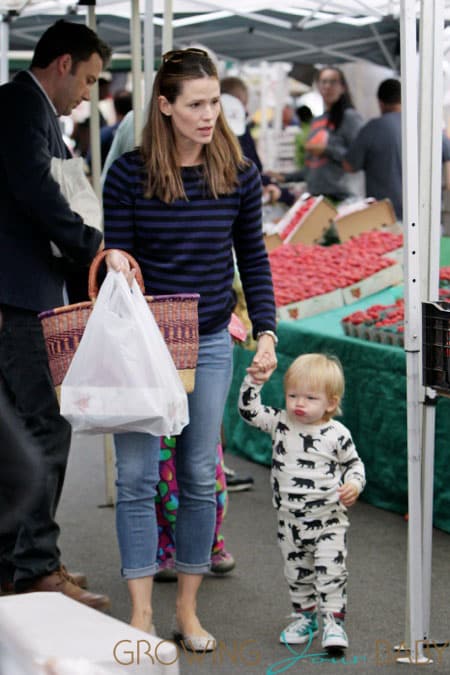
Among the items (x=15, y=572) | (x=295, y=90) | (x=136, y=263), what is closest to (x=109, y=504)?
(x=15, y=572)

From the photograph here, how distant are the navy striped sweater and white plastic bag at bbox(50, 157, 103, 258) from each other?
324mm

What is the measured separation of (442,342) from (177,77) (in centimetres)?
106

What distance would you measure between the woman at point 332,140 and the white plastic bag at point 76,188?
6.14m

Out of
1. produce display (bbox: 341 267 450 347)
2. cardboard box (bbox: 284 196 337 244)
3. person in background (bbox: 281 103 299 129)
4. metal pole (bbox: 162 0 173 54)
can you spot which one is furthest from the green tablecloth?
person in background (bbox: 281 103 299 129)

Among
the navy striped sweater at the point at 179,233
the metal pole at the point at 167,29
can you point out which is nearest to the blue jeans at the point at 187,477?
the navy striped sweater at the point at 179,233

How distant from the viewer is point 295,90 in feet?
69.7

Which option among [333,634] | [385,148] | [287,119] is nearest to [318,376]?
[333,634]

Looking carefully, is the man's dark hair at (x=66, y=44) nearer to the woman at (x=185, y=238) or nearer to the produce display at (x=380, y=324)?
the woman at (x=185, y=238)

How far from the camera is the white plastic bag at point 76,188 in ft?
12.4

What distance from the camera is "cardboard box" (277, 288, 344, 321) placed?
6344 mm

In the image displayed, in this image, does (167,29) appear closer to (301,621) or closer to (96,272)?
(96,272)

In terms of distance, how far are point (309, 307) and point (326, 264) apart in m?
0.81

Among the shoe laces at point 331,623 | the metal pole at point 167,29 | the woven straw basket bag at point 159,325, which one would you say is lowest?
the shoe laces at point 331,623

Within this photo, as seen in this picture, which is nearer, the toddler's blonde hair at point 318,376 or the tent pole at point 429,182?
the tent pole at point 429,182
